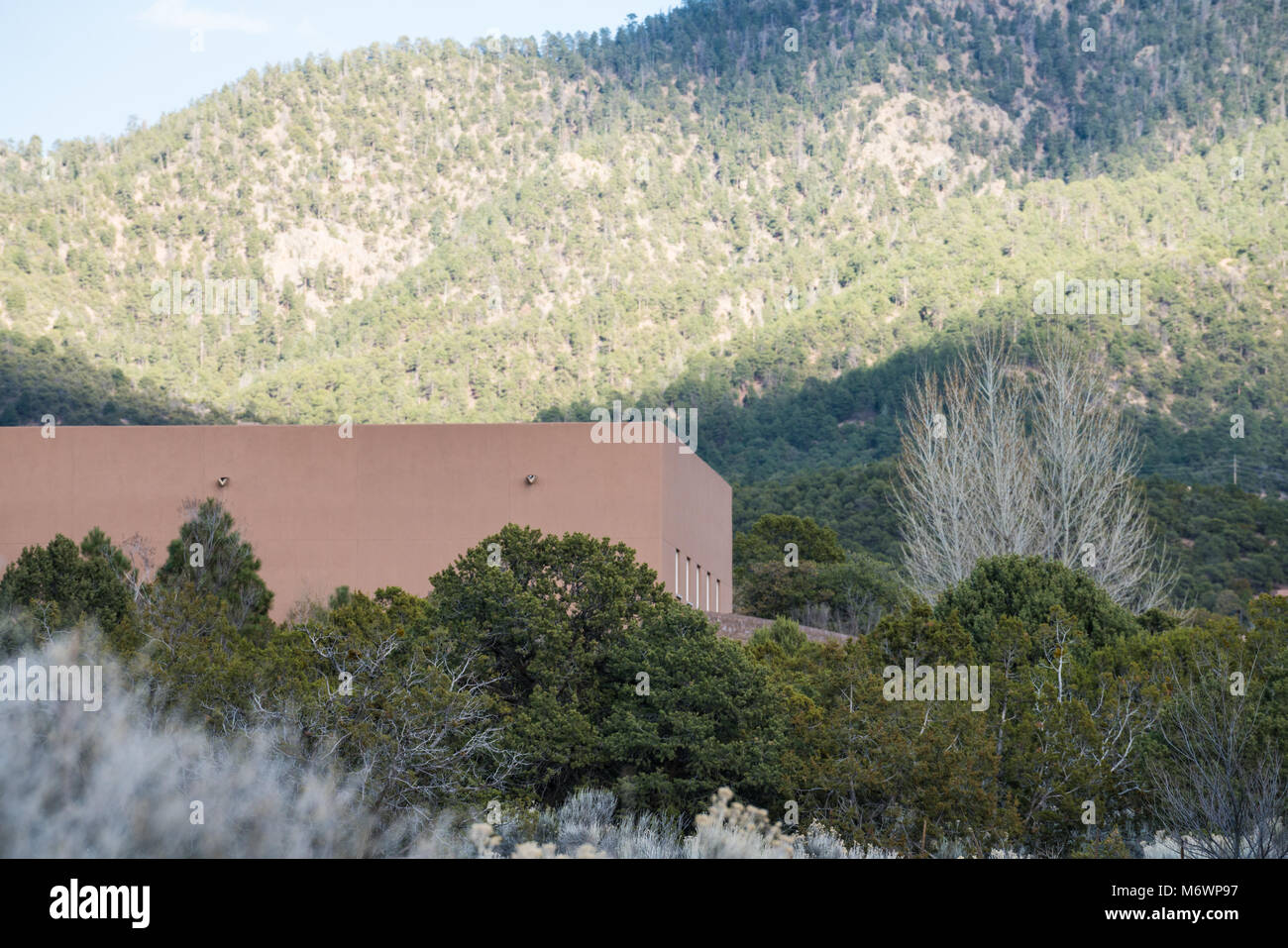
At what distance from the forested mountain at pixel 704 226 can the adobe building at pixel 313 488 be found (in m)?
41.8

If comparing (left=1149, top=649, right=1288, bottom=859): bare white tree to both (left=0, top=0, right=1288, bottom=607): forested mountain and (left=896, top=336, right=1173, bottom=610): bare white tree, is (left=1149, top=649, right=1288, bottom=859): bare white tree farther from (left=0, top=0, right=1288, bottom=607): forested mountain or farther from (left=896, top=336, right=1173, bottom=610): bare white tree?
(left=0, top=0, right=1288, bottom=607): forested mountain

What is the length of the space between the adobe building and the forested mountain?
Answer: 41.8 meters

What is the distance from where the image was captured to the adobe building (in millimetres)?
28422

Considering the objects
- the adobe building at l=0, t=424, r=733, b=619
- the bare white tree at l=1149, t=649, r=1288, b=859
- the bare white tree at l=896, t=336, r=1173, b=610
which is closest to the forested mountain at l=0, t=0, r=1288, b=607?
the bare white tree at l=896, t=336, r=1173, b=610

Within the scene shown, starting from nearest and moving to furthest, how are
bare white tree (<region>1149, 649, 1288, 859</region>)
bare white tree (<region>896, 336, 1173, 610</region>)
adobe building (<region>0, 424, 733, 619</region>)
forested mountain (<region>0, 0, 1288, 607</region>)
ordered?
bare white tree (<region>1149, 649, 1288, 859</region>) → adobe building (<region>0, 424, 733, 619</region>) → bare white tree (<region>896, 336, 1173, 610</region>) → forested mountain (<region>0, 0, 1288, 607</region>)

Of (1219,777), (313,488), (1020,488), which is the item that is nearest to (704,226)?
(1020,488)

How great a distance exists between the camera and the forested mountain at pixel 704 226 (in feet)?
287

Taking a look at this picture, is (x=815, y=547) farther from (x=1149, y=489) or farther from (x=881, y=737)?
(x=881, y=737)

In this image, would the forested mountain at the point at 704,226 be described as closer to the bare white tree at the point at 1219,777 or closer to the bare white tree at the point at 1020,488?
the bare white tree at the point at 1020,488

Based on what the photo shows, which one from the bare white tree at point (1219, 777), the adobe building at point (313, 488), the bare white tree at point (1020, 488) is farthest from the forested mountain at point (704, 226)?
the bare white tree at point (1219, 777)

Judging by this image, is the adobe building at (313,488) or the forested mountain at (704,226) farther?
the forested mountain at (704,226)

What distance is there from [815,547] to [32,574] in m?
41.1

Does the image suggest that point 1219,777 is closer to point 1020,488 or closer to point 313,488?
point 313,488
